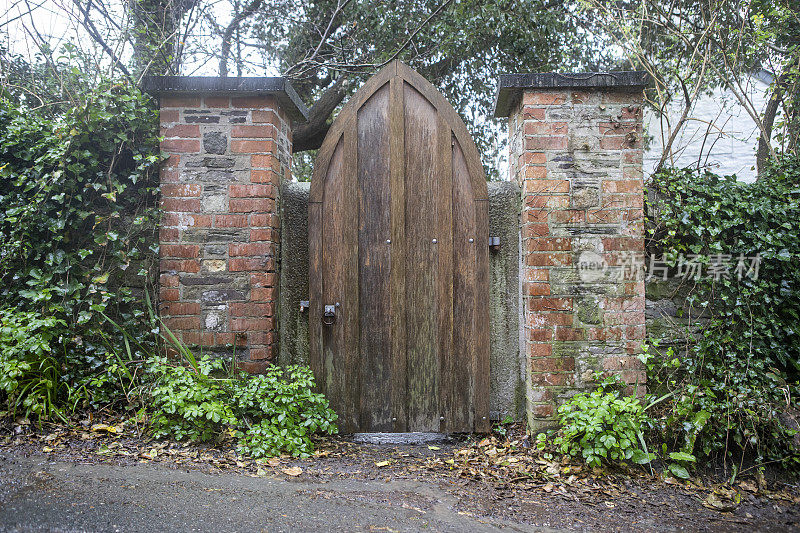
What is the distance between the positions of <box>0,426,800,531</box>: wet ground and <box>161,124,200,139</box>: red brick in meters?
1.81

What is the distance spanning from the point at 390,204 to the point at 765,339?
2476 mm

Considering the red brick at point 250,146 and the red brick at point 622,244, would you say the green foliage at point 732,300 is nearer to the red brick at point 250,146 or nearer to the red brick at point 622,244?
the red brick at point 622,244

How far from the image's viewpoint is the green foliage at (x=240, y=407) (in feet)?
8.79

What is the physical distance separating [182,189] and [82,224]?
688mm

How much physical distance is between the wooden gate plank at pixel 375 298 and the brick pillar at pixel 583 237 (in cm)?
90

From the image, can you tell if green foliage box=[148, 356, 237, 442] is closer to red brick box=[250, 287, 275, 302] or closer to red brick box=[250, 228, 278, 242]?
red brick box=[250, 287, 275, 302]

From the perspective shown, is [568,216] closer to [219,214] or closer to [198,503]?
[219,214]

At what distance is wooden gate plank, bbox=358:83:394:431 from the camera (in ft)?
10.4

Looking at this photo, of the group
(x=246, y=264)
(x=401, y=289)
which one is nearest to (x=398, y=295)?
(x=401, y=289)

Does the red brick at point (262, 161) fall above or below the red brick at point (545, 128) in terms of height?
below

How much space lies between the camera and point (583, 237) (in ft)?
9.75

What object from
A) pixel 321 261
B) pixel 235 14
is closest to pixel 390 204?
pixel 321 261

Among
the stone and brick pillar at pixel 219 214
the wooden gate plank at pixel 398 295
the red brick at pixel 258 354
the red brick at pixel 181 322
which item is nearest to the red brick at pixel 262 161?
the stone and brick pillar at pixel 219 214

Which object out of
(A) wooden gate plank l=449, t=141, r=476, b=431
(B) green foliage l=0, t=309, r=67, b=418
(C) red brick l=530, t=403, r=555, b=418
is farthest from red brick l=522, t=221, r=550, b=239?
(B) green foliage l=0, t=309, r=67, b=418
